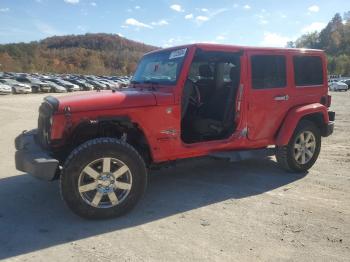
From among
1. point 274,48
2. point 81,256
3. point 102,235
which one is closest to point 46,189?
point 102,235

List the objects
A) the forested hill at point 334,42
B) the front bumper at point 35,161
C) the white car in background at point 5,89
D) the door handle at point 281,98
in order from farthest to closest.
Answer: the forested hill at point 334,42 → the white car in background at point 5,89 → the door handle at point 281,98 → the front bumper at point 35,161

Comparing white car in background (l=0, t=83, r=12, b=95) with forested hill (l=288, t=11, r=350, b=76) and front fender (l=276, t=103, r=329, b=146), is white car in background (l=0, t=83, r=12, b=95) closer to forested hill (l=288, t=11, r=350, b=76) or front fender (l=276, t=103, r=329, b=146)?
front fender (l=276, t=103, r=329, b=146)

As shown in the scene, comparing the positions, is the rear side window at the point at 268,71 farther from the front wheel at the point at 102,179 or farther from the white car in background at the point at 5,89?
the white car in background at the point at 5,89

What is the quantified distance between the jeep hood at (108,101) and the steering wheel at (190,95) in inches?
28.2

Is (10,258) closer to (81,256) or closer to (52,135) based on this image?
(81,256)

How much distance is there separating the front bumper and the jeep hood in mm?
583

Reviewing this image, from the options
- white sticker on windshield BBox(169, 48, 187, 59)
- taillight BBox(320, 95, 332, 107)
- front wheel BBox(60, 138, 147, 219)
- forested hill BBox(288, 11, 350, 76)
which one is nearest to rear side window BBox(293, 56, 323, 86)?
taillight BBox(320, 95, 332, 107)

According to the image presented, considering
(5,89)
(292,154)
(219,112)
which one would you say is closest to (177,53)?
(219,112)

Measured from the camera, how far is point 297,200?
491 cm

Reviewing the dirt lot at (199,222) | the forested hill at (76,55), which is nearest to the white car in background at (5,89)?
the dirt lot at (199,222)

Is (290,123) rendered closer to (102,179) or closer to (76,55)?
(102,179)

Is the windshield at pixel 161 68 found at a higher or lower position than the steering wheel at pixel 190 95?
higher

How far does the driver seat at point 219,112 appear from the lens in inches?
222

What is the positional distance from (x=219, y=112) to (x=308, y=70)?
1679mm
